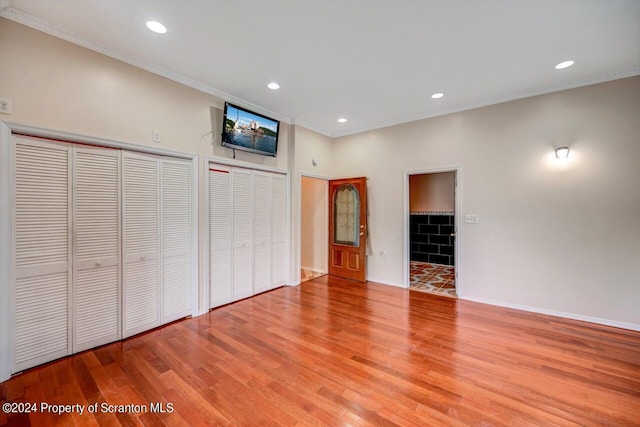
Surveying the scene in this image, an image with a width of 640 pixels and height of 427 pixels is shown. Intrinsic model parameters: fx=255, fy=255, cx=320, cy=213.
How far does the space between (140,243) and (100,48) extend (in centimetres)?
199

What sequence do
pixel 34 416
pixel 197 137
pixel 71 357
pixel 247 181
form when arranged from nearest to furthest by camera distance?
pixel 34 416 < pixel 71 357 < pixel 197 137 < pixel 247 181

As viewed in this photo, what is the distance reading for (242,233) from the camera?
154 inches

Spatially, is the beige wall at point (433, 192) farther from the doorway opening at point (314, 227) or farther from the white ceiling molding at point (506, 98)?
the doorway opening at point (314, 227)

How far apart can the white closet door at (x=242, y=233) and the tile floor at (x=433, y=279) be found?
2879mm

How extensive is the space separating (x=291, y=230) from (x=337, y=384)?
287 centimetres

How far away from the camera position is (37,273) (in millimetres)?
2232

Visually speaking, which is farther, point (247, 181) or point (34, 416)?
point (247, 181)

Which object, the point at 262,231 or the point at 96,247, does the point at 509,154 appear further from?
the point at 96,247

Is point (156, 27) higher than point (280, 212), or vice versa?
point (156, 27)

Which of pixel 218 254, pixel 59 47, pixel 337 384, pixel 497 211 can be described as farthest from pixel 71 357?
pixel 497 211

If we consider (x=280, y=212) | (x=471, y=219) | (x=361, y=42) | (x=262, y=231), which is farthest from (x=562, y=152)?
(x=262, y=231)

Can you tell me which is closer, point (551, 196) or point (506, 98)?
point (551, 196)

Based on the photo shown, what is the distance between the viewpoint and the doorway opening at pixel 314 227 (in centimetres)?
555

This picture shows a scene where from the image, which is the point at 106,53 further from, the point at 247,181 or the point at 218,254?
the point at 218,254
